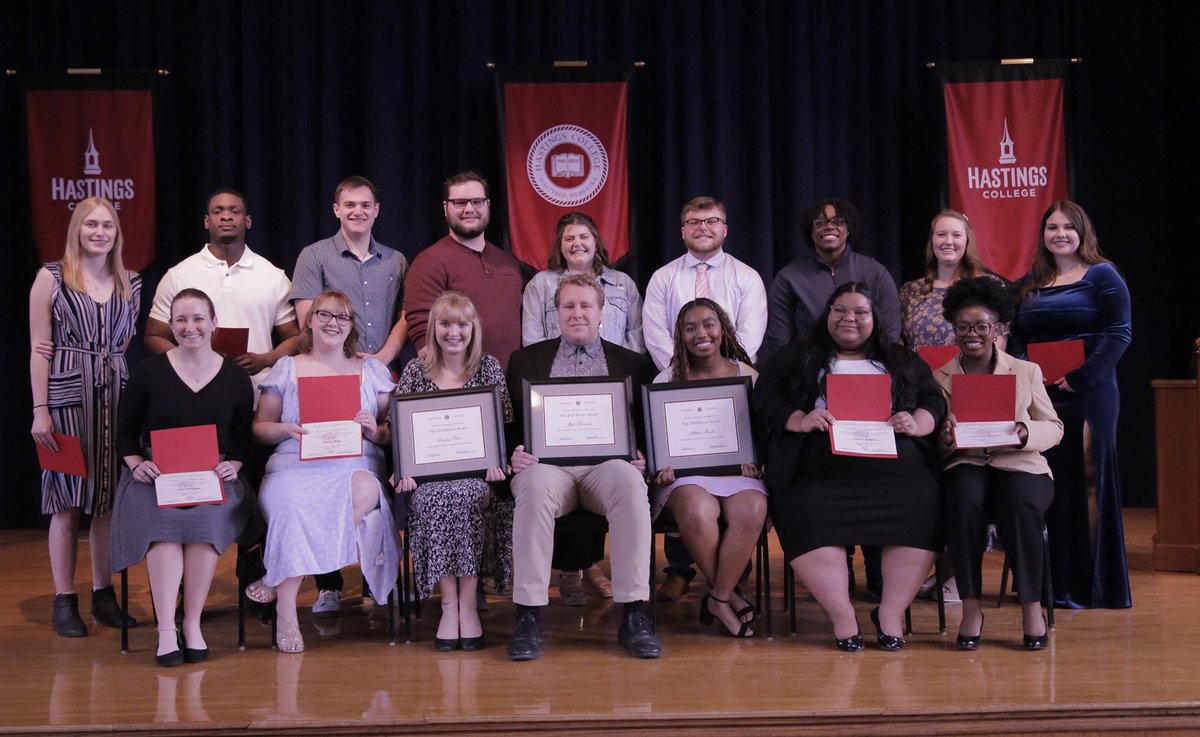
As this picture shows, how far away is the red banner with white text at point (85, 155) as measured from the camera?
6.25 m

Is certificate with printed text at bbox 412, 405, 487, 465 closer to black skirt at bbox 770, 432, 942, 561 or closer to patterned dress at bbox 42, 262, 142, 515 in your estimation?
black skirt at bbox 770, 432, 942, 561

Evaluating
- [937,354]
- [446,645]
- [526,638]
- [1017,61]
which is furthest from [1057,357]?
[1017,61]

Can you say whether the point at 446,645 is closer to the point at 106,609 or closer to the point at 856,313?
the point at 106,609

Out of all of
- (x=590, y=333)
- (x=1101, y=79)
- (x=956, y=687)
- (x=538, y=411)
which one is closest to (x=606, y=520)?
(x=538, y=411)

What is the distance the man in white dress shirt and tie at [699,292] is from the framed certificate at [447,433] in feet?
3.41

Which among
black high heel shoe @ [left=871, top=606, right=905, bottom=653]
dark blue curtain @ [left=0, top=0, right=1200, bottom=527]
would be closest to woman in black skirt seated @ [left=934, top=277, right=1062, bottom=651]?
black high heel shoe @ [left=871, top=606, right=905, bottom=653]

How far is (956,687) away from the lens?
3.27 metres

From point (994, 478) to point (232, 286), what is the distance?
319cm

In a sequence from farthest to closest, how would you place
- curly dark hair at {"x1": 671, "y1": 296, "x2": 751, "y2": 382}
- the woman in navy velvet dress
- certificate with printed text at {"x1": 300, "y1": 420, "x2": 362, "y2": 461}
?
1. the woman in navy velvet dress
2. curly dark hair at {"x1": 671, "y1": 296, "x2": 751, "y2": 382}
3. certificate with printed text at {"x1": 300, "y1": 420, "x2": 362, "y2": 461}

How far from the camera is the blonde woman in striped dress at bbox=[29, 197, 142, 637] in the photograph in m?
4.17

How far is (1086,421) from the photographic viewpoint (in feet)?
14.5

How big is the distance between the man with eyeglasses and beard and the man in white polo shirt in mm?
2175

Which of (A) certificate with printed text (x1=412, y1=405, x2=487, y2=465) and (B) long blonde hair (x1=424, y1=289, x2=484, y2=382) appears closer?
(A) certificate with printed text (x1=412, y1=405, x2=487, y2=465)

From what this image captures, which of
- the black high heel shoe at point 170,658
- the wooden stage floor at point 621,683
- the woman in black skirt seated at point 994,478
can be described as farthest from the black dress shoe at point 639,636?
the black high heel shoe at point 170,658
